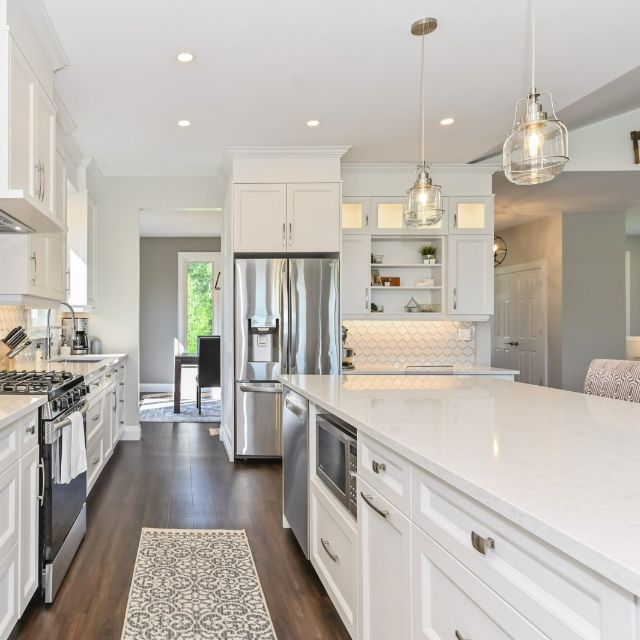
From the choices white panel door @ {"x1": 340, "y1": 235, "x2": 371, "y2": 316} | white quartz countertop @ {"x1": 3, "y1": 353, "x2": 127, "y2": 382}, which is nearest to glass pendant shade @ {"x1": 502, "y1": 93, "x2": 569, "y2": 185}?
white quartz countertop @ {"x1": 3, "y1": 353, "x2": 127, "y2": 382}

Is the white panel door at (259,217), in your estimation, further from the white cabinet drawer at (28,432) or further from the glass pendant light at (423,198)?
the white cabinet drawer at (28,432)

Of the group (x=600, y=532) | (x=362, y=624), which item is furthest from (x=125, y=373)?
(x=600, y=532)

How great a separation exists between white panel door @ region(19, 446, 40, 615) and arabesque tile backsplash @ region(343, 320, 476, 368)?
339 centimetres

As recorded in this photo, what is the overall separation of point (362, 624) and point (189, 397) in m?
7.11

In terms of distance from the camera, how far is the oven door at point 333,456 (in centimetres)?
193

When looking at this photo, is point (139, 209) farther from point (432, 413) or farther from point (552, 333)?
point (552, 333)

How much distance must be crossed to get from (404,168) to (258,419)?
103 inches

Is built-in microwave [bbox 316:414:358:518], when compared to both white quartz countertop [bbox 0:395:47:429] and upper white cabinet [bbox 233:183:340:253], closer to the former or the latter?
white quartz countertop [bbox 0:395:47:429]

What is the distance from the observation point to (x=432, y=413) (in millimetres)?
1794

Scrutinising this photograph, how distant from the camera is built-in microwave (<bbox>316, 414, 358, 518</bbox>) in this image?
1.85 meters

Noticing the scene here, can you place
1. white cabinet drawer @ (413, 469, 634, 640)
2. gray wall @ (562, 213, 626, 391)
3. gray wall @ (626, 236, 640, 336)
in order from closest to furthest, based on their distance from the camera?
white cabinet drawer @ (413, 469, 634, 640) → gray wall @ (562, 213, 626, 391) → gray wall @ (626, 236, 640, 336)

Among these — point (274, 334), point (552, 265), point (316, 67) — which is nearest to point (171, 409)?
point (274, 334)

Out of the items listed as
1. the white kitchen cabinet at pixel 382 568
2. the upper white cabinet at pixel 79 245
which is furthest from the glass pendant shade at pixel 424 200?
the upper white cabinet at pixel 79 245

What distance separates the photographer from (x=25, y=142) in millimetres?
2541
